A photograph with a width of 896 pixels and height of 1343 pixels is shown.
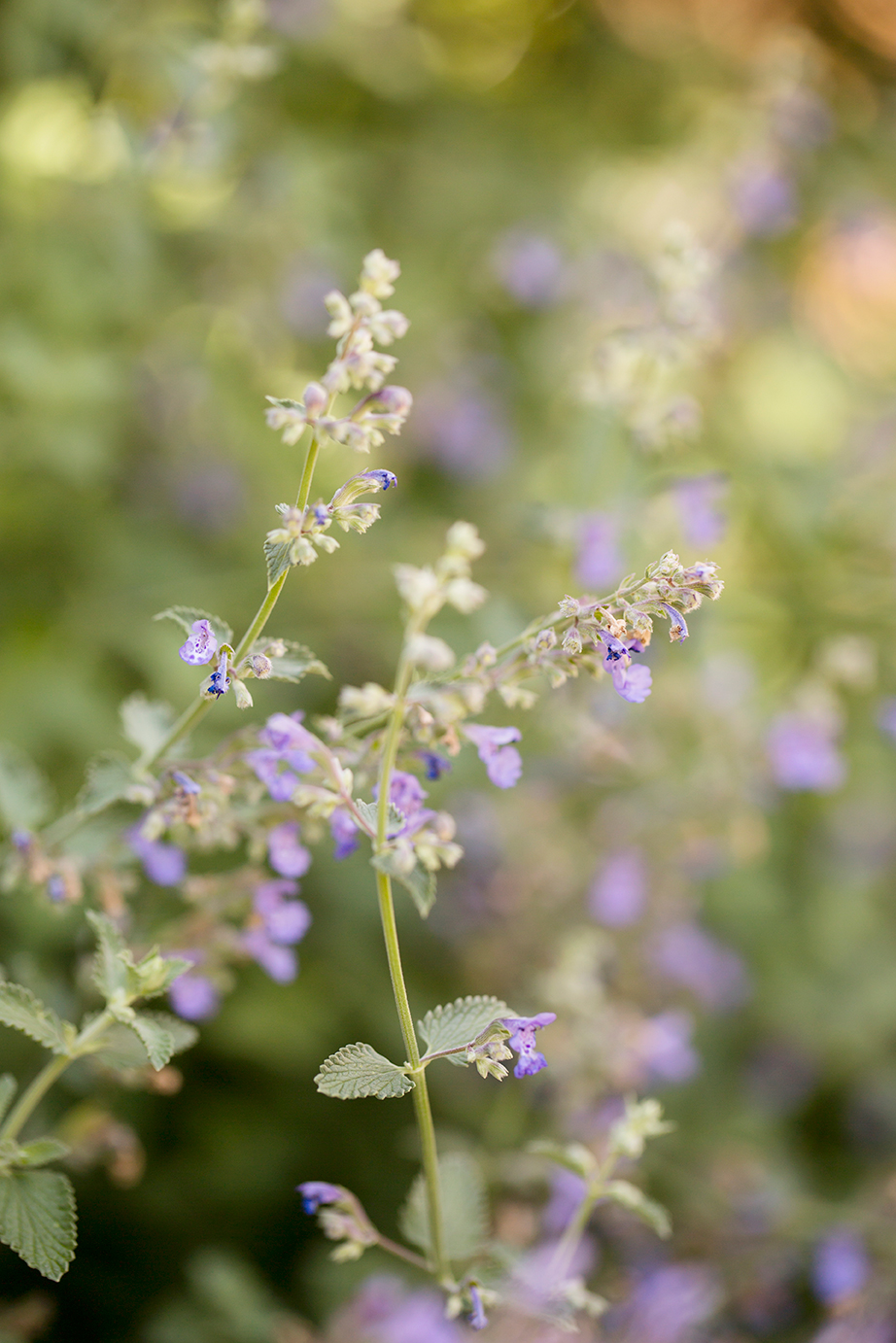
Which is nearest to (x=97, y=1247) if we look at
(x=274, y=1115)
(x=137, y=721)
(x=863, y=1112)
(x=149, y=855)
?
Result: (x=274, y=1115)

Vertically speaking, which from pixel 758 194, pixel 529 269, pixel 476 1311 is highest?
pixel 758 194

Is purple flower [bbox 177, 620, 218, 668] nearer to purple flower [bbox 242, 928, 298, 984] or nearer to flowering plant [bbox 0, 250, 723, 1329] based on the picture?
flowering plant [bbox 0, 250, 723, 1329]

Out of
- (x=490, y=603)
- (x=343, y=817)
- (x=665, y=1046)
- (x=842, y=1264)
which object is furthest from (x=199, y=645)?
(x=842, y=1264)

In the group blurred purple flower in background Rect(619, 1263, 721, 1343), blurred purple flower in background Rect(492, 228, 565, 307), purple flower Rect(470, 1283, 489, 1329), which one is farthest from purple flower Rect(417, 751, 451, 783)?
blurred purple flower in background Rect(492, 228, 565, 307)

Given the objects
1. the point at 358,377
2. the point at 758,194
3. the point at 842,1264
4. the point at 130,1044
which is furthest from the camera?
the point at 758,194

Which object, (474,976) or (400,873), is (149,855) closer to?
(400,873)

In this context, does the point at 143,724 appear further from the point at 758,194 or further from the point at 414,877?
the point at 758,194

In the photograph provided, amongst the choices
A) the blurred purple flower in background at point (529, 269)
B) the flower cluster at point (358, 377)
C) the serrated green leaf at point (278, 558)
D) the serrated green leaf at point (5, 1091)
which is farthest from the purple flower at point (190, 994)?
the blurred purple flower in background at point (529, 269)
